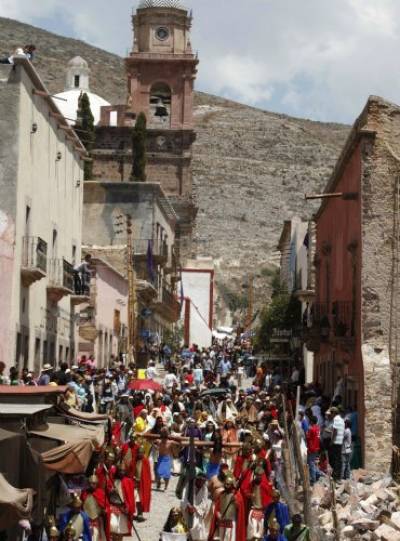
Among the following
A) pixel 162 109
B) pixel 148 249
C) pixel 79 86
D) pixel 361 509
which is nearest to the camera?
pixel 361 509

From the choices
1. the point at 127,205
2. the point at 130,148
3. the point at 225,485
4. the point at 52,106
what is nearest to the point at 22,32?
the point at 130,148

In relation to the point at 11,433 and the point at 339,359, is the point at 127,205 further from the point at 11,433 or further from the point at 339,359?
the point at 11,433

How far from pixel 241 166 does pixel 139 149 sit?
9433 centimetres

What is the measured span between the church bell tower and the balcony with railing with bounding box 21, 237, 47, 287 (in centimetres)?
5588

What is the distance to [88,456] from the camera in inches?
690

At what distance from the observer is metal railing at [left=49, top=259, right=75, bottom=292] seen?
3469cm

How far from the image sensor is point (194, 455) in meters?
19.7

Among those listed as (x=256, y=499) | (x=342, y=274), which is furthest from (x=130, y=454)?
(x=342, y=274)

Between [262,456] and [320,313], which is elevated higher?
[320,313]

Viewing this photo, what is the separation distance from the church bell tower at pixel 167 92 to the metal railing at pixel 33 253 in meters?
55.6

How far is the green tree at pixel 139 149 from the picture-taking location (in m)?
82.7

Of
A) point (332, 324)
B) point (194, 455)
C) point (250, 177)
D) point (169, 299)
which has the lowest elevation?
point (194, 455)

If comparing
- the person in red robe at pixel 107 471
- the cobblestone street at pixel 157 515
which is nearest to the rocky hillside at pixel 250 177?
the cobblestone street at pixel 157 515

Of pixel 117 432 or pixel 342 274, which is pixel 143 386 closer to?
pixel 342 274
